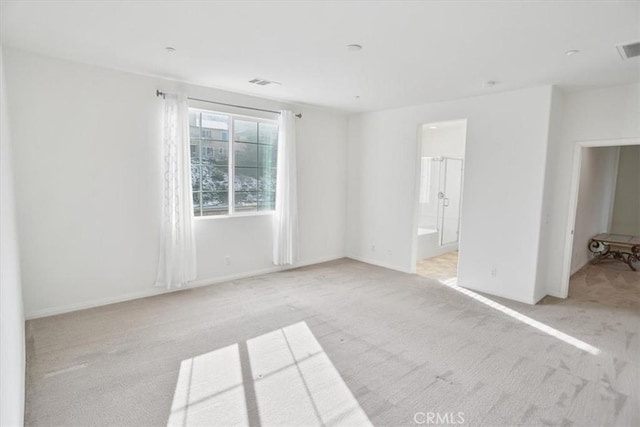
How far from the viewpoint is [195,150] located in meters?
4.49

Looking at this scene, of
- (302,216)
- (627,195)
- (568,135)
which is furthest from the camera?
(627,195)

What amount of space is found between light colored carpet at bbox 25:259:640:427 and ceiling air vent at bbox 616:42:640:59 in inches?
101

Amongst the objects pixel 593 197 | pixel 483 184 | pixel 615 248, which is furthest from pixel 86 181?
pixel 615 248

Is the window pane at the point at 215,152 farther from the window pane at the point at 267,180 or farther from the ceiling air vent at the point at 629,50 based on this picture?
the ceiling air vent at the point at 629,50

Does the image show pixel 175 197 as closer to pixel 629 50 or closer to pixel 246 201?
pixel 246 201

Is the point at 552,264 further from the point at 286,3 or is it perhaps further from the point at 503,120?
the point at 286,3

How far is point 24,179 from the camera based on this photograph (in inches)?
130

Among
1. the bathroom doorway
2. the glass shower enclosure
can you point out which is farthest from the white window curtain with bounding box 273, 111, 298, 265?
the glass shower enclosure

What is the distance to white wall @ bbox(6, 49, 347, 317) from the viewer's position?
3334 mm

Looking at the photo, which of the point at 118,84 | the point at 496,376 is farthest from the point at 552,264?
the point at 118,84

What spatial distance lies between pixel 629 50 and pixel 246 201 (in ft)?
14.5

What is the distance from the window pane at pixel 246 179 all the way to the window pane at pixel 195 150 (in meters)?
0.58

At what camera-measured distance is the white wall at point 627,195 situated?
22.4 feet

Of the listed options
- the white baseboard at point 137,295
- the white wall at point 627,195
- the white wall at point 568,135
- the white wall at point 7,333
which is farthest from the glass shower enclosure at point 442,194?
the white wall at point 7,333
